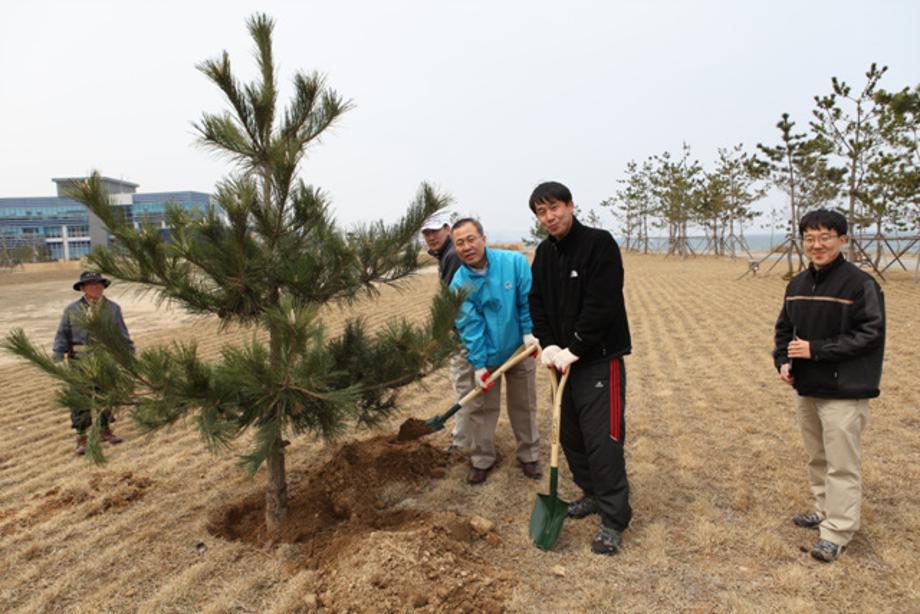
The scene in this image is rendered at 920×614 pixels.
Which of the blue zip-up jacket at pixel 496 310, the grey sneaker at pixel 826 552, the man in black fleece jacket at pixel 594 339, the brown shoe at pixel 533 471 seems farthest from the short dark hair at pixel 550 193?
the grey sneaker at pixel 826 552

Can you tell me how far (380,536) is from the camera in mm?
2809

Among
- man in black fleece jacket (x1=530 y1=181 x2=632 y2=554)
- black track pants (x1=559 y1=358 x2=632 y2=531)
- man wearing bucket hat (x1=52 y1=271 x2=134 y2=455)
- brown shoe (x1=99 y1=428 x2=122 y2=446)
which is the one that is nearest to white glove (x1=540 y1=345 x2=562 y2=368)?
man in black fleece jacket (x1=530 y1=181 x2=632 y2=554)

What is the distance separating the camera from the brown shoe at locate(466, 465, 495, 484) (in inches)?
151

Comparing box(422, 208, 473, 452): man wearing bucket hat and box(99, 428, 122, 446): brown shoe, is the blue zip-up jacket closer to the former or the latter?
box(422, 208, 473, 452): man wearing bucket hat

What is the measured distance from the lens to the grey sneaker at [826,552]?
9.14ft

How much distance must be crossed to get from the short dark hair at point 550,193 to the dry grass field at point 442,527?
0.83 m

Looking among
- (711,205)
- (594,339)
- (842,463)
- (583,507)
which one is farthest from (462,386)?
(711,205)

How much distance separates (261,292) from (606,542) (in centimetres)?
213

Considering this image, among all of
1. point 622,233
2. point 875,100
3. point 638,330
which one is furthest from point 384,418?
point 622,233

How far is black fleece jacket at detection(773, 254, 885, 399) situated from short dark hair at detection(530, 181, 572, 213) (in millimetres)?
1280

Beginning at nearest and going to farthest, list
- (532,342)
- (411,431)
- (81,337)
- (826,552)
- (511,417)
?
(826,552), (532,342), (511,417), (81,337), (411,431)

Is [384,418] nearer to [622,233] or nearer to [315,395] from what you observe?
[315,395]

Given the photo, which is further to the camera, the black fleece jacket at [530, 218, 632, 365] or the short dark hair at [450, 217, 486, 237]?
the short dark hair at [450, 217, 486, 237]

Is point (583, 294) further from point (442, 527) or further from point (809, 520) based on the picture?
point (809, 520)
